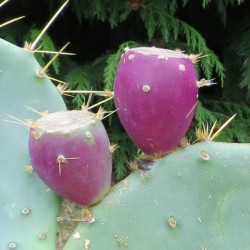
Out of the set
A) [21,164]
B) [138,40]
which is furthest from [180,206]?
[138,40]

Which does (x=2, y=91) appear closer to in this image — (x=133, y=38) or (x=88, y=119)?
(x=88, y=119)

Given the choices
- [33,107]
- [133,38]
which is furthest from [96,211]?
[133,38]

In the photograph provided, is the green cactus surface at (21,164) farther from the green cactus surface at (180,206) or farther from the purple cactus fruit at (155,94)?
the purple cactus fruit at (155,94)

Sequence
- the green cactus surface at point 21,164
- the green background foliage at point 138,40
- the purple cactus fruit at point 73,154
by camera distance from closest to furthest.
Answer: the purple cactus fruit at point 73,154 → the green cactus surface at point 21,164 → the green background foliage at point 138,40

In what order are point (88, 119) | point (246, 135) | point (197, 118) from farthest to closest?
point (246, 135), point (197, 118), point (88, 119)

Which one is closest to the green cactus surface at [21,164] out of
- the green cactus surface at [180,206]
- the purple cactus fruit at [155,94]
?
the green cactus surface at [180,206]

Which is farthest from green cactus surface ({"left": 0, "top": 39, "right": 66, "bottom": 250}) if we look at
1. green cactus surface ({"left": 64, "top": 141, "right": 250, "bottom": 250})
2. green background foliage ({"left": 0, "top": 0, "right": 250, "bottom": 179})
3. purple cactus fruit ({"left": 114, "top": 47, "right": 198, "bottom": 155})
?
green background foliage ({"left": 0, "top": 0, "right": 250, "bottom": 179})

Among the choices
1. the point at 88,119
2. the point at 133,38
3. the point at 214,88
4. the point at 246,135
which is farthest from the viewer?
the point at 214,88

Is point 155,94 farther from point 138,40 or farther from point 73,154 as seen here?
point 138,40
